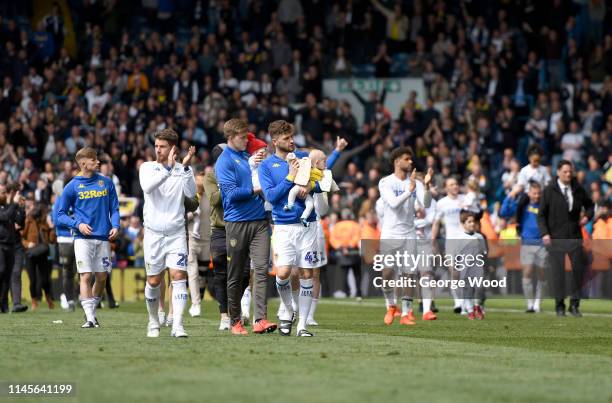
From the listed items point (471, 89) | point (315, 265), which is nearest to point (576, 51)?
point (471, 89)

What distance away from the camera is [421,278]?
2014 centimetres

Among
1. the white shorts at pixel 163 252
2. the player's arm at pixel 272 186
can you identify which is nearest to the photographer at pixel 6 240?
the white shorts at pixel 163 252

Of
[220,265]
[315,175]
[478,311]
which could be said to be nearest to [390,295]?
[478,311]

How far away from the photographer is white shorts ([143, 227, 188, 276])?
47.6 feet

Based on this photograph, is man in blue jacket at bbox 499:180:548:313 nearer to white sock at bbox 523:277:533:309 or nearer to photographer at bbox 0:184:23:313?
white sock at bbox 523:277:533:309

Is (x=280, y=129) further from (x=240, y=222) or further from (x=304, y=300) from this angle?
(x=304, y=300)

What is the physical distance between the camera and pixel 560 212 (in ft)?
71.9

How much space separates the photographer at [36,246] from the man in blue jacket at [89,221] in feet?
26.1

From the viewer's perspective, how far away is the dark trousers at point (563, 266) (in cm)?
2162

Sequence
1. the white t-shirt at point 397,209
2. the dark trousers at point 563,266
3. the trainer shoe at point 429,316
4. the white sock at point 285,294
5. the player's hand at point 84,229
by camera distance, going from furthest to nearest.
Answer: the dark trousers at point 563,266 < the trainer shoe at point 429,316 < the white t-shirt at point 397,209 < the player's hand at point 84,229 < the white sock at point 285,294

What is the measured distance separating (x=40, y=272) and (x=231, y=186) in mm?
10836

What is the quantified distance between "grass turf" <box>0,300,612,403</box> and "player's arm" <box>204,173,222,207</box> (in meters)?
1.57

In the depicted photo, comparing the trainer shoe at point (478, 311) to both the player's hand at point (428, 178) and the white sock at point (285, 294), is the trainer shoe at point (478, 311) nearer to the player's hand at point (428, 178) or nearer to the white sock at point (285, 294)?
the player's hand at point (428, 178)

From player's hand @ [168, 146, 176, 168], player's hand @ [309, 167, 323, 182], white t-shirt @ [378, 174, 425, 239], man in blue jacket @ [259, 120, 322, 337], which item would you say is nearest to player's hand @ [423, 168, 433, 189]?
white t-shirt @ [378, 174, 425, 239]
